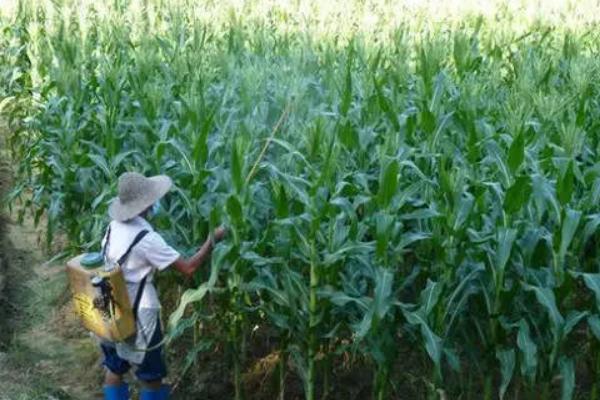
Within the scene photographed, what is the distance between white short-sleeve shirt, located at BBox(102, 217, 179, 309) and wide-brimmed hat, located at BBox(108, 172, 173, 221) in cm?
7

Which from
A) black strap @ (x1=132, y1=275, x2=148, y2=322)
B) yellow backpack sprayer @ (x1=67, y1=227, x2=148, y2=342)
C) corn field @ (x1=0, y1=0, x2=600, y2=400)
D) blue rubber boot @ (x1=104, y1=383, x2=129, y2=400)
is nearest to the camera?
corn field @ (x1=0, y1=0, x2=600, y2=400)

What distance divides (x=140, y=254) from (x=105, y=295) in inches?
10.6

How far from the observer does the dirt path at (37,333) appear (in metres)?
Answer: 5.95

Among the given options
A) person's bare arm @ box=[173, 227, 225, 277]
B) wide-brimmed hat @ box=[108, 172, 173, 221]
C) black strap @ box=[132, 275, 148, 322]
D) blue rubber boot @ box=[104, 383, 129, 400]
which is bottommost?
blue rubber boot @ box=[104, 383, 129, 400]

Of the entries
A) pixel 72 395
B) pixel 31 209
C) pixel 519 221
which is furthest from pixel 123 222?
pixel 31 209

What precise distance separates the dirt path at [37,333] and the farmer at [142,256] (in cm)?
70

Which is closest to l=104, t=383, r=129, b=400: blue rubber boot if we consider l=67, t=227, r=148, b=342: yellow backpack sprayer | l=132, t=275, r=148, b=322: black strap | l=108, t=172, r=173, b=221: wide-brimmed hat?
l=67, t=227, r=148, b=342: yellow backpack sprayer

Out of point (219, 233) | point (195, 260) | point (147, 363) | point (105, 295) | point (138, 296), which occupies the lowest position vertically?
point (147, 363)

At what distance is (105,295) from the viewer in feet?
16.0

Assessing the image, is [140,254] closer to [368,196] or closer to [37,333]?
[368,196]

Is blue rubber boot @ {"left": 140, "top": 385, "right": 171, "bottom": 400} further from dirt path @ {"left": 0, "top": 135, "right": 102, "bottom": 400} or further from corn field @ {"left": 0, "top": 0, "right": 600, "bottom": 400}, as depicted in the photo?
dirt path @ {"left": 0, "top": 135, "right": 102, "bottom": 400}

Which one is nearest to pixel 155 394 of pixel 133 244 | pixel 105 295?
pixel 105 295

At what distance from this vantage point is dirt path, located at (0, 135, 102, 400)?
234 inches

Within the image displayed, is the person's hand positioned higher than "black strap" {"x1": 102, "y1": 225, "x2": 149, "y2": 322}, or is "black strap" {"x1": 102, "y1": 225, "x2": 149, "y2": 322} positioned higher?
the person's hand
